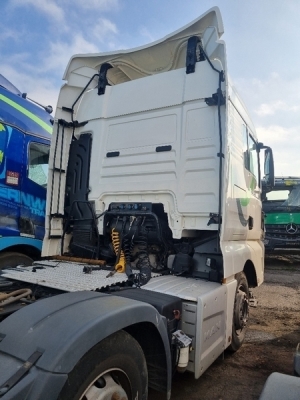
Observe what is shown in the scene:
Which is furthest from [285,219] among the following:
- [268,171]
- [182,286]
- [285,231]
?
[182,286]

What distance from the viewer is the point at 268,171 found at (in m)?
5.12

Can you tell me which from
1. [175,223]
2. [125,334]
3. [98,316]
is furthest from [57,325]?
[175,223]

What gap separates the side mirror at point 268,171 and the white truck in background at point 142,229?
0.06ft

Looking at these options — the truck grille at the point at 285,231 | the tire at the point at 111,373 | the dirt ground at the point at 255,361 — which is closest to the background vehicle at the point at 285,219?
the truck grille at the point at 285,231

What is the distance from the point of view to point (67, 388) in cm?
140

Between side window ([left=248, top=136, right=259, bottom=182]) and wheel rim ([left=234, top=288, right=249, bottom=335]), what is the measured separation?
1.77 meters

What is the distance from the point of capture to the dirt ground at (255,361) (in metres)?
2.95

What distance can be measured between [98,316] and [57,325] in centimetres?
20

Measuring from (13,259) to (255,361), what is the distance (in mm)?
3209

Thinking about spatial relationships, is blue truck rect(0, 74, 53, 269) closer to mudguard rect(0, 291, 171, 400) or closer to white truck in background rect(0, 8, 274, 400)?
white truck in background rect(0, 8, 274, 400)

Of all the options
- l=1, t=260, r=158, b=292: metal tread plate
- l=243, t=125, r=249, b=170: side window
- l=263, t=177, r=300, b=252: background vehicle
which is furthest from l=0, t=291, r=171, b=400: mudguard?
l=263, t=177, r=300, b=252: background vehicle

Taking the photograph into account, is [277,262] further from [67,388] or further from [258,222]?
[67,388]

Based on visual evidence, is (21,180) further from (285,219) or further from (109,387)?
(285,219)

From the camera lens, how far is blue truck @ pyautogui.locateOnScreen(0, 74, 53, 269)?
13.8ft
